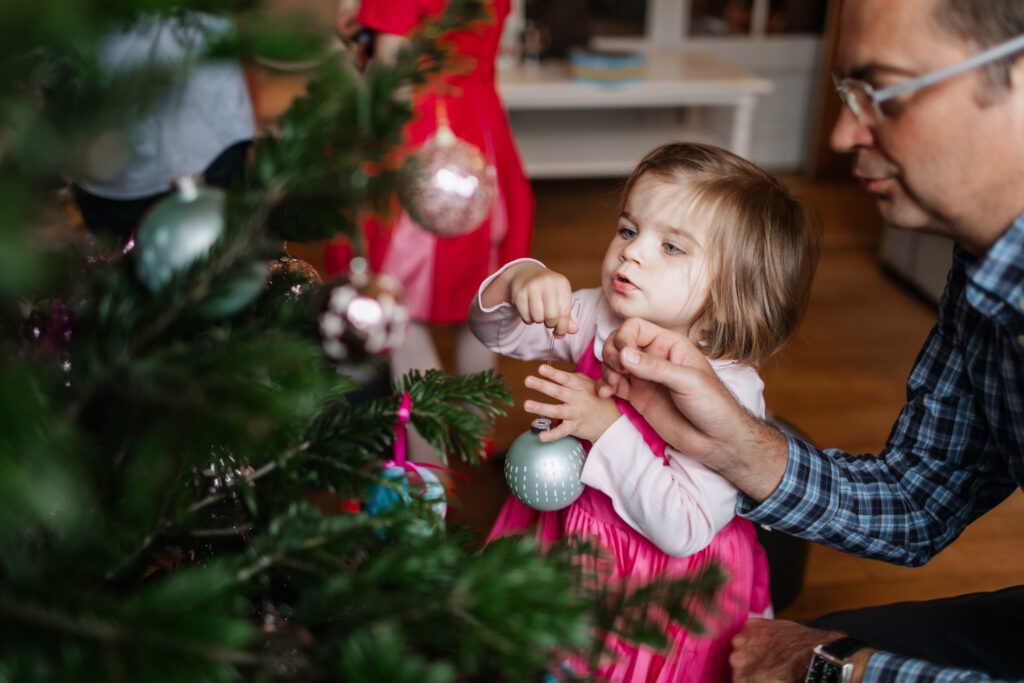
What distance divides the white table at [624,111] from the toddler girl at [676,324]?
215cm

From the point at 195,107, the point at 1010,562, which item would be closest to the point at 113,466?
the point at 195,107

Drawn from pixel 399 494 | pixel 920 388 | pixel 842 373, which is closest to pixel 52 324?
pixel 399 494

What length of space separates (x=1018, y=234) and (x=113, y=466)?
80 centimetres

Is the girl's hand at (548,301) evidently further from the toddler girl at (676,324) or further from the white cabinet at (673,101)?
the white cabinet at (673,101)

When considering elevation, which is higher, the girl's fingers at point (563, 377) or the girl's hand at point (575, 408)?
the girl's fingers at point (563, 377)

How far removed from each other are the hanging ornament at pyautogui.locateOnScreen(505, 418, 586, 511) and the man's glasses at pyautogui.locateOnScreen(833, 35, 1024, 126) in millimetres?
457

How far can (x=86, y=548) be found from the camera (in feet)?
1.42

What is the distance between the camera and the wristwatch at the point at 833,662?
85cm

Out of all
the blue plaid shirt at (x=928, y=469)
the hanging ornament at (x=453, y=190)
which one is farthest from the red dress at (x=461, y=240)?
the blue plaid shirt at (x=928, y=469)

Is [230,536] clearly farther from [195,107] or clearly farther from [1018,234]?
[195,107]

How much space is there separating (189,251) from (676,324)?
2.33ft

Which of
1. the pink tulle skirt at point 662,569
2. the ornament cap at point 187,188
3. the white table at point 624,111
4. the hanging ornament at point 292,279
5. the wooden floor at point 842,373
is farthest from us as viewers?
the white table at point 624,111

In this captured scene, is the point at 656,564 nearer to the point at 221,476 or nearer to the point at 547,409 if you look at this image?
the point at 547,409

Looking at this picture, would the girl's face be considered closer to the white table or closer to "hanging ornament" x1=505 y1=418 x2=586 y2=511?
"hanging ornament" x1=505 y1=418 x2=586 y2=511
